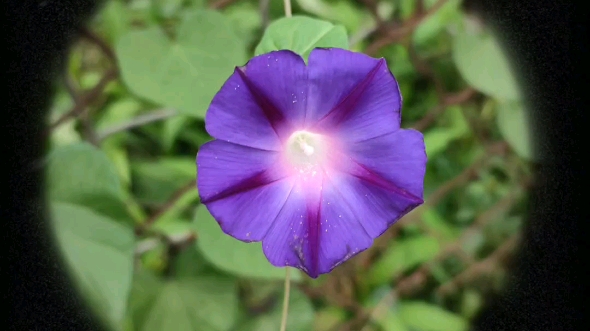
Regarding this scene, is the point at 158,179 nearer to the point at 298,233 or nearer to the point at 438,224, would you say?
the point at 298,233

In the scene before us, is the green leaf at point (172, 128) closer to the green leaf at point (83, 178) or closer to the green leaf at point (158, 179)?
the green leaf at point (158, 179)

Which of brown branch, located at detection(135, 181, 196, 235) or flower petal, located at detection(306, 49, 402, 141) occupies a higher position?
flower petal, located at detection(306, 49, 402, 141)

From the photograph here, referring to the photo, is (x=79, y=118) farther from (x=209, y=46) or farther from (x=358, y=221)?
(x=358, y=221)

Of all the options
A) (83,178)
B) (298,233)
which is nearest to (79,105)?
(83,178)

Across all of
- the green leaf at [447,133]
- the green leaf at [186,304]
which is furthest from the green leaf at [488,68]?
the green leaf at [186,304]

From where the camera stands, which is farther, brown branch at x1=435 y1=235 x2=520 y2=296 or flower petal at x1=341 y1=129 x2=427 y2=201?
brown branch at x1=435 y1=235 x2=520 y2=296

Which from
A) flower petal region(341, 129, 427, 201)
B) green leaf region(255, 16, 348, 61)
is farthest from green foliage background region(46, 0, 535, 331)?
flower petal region(341, 129, 427, 201)

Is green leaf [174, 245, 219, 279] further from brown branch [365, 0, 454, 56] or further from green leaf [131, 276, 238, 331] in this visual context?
brown branch [365, 0, 454, 56]
